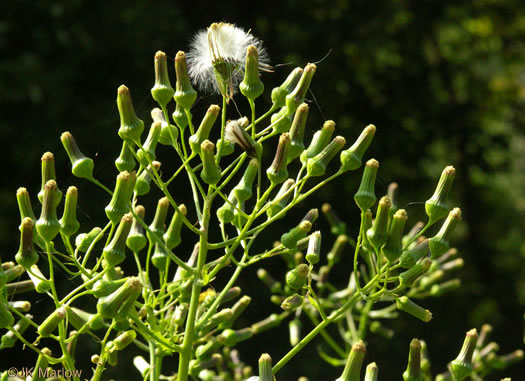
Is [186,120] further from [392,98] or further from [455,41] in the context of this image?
[455,41]

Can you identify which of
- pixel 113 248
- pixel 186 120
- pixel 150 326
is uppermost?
pixel 186 120

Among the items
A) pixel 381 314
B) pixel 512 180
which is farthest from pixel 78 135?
pixel 512 180

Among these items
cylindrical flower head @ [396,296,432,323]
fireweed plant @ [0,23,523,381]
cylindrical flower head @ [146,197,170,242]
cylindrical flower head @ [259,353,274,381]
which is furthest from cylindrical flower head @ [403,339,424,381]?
cylindrical flower head @ [146,197,170,242]

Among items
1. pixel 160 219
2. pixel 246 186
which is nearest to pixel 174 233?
pixel 160 219

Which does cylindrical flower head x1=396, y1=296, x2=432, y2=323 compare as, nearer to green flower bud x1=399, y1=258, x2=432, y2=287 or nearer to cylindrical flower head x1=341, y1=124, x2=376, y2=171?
green flower bud x1=399, y1=258, x2=432, y2=287

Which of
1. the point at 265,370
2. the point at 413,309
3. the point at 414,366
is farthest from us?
the point at 413,309

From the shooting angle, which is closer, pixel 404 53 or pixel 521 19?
pixel 404 53

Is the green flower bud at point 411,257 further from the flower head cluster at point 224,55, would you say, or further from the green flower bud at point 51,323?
the green flower bud at point 51,323

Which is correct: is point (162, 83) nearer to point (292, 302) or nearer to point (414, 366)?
point (292, 302)
